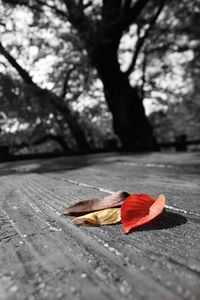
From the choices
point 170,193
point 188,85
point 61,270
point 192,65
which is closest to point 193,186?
point 170,193

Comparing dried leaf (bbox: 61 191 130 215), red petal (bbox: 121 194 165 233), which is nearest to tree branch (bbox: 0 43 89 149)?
dried leaf (bbox: 61 191 130 215)

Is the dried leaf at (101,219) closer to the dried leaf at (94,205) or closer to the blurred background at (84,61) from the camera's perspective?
the dried leaf at (94,205)

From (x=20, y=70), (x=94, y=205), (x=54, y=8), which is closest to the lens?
(x=94, y=205)

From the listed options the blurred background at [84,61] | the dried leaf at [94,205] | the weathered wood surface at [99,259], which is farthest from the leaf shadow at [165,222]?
the blurred background at [84,61]

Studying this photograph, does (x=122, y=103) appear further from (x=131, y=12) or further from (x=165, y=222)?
(x=165, y=222)

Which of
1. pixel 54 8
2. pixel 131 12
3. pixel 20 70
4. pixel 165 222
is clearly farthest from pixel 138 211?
pixel 131 12

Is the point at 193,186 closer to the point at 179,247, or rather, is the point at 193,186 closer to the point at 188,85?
the point at 179,247

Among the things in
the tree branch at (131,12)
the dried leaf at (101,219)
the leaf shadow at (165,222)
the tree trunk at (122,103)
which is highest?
the tree branch at (131,12)
